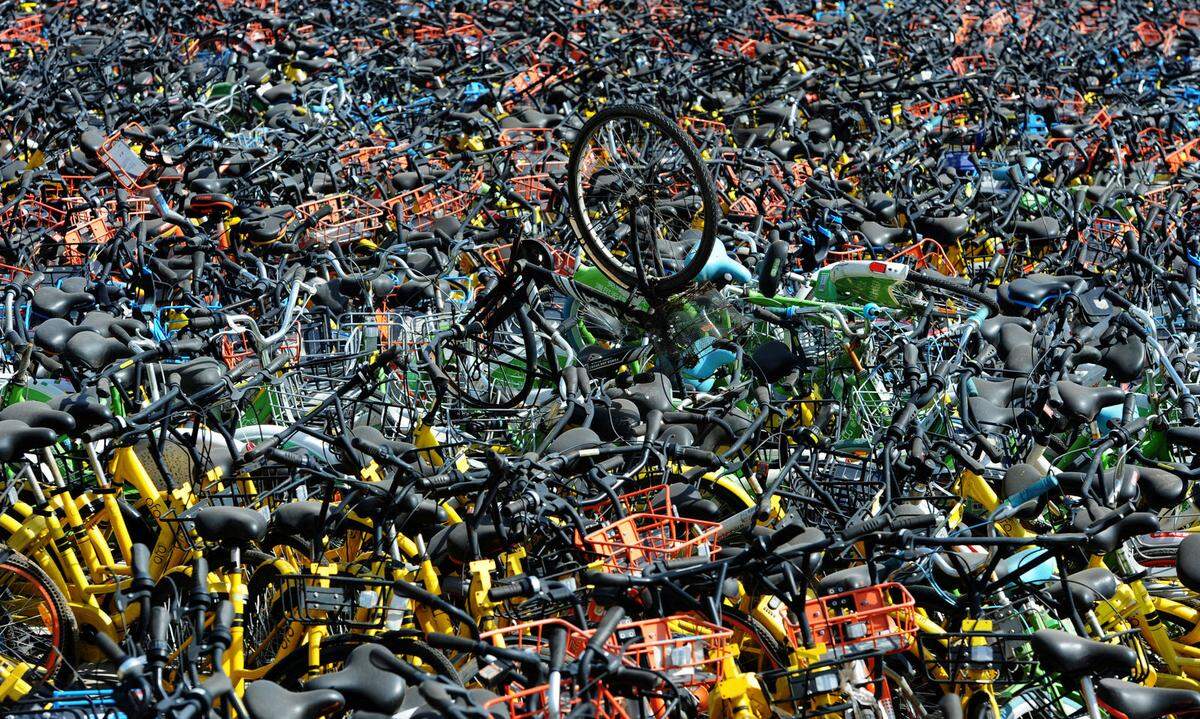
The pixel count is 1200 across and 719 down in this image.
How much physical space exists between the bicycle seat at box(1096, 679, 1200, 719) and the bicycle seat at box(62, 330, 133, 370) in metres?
4.59

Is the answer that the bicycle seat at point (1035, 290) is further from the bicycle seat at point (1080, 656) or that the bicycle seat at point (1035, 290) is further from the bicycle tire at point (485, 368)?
the bicycle seat at point (1080, 656)

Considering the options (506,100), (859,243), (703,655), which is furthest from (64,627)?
(506,100)

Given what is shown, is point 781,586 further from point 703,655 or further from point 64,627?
point 64,627

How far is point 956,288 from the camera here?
22.6 feet

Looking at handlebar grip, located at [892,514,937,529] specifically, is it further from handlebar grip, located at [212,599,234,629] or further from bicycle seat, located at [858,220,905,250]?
bicycle seat, located at [858,220,905,250]

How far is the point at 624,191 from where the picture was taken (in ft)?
23.8

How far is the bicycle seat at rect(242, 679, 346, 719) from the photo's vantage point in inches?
130

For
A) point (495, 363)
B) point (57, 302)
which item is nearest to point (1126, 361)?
point (495, 363)

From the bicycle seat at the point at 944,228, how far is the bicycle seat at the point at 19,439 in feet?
19.3

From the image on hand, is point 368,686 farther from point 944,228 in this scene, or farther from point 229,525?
point 944,228

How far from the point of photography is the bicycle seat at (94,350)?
581 cm

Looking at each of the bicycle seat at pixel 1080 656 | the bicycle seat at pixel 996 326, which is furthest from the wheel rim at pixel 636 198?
the bicycle seat at pixel 1080 656

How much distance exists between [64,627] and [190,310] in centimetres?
224

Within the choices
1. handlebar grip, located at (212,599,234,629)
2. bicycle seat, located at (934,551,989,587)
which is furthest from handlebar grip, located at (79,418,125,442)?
bicycle seat, located at (934,551,989,587)
